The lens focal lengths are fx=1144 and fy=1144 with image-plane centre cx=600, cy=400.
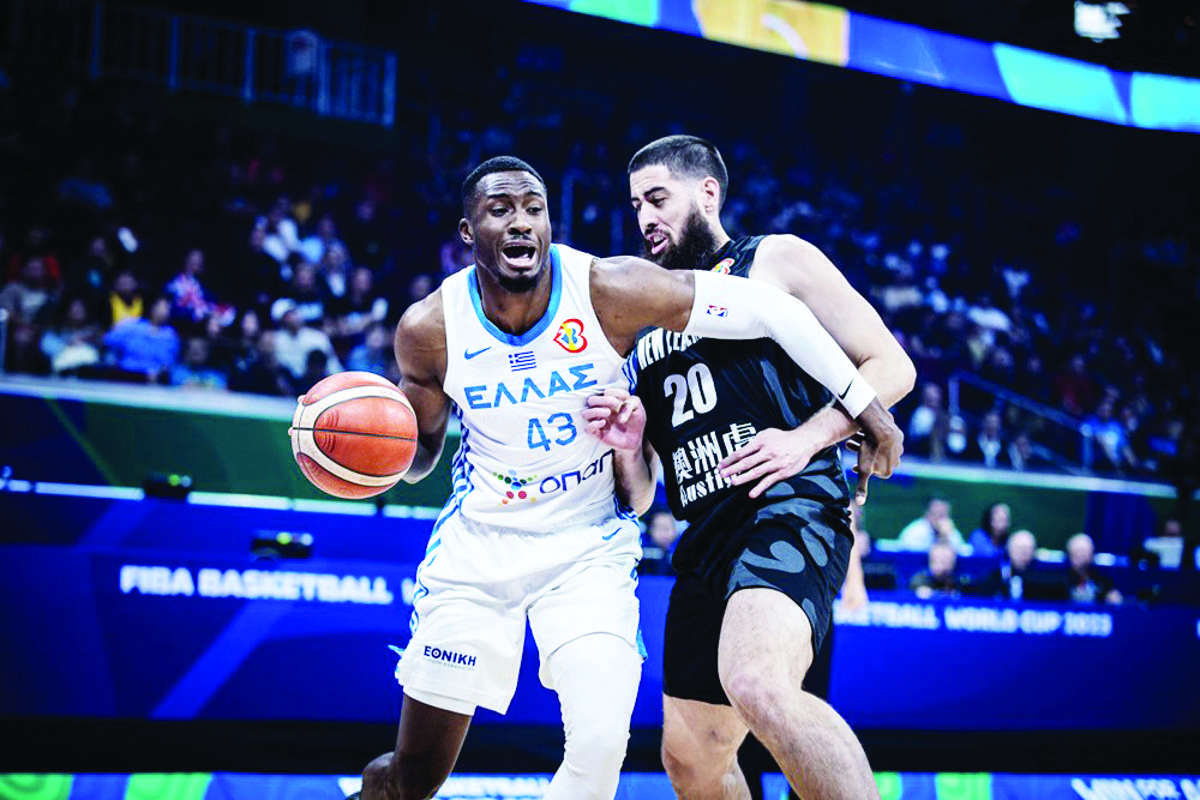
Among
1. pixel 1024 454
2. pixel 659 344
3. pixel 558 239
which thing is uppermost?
pixel 558 239

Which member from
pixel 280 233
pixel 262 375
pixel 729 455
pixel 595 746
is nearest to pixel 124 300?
pixel 262 375

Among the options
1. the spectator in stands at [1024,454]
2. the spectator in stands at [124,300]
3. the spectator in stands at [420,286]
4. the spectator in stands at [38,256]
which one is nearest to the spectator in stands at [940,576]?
the spectator in stands at [1024,454]

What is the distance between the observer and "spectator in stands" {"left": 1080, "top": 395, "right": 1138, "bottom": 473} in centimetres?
1436

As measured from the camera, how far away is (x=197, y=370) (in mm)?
9680

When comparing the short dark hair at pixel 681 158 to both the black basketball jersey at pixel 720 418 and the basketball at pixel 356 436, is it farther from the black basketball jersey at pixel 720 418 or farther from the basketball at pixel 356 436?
the basketball at pixel 356 436

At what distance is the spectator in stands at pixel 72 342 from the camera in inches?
A: 362

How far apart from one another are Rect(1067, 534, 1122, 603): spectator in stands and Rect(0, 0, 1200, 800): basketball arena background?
31cm

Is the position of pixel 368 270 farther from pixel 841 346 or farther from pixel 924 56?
pixel 924 56

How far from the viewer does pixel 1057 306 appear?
1917cm

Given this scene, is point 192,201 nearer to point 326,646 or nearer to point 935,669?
point 326,646

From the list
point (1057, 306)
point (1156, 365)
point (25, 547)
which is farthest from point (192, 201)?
point (1156, 365)

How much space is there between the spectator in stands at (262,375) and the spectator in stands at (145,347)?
54cm

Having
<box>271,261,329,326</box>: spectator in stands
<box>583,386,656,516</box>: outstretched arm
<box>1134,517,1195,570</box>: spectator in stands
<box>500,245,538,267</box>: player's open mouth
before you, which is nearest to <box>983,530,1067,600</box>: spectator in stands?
<box>1134,517,1195,570</box>: spectator in stands

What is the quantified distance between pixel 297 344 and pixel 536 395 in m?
7.24
